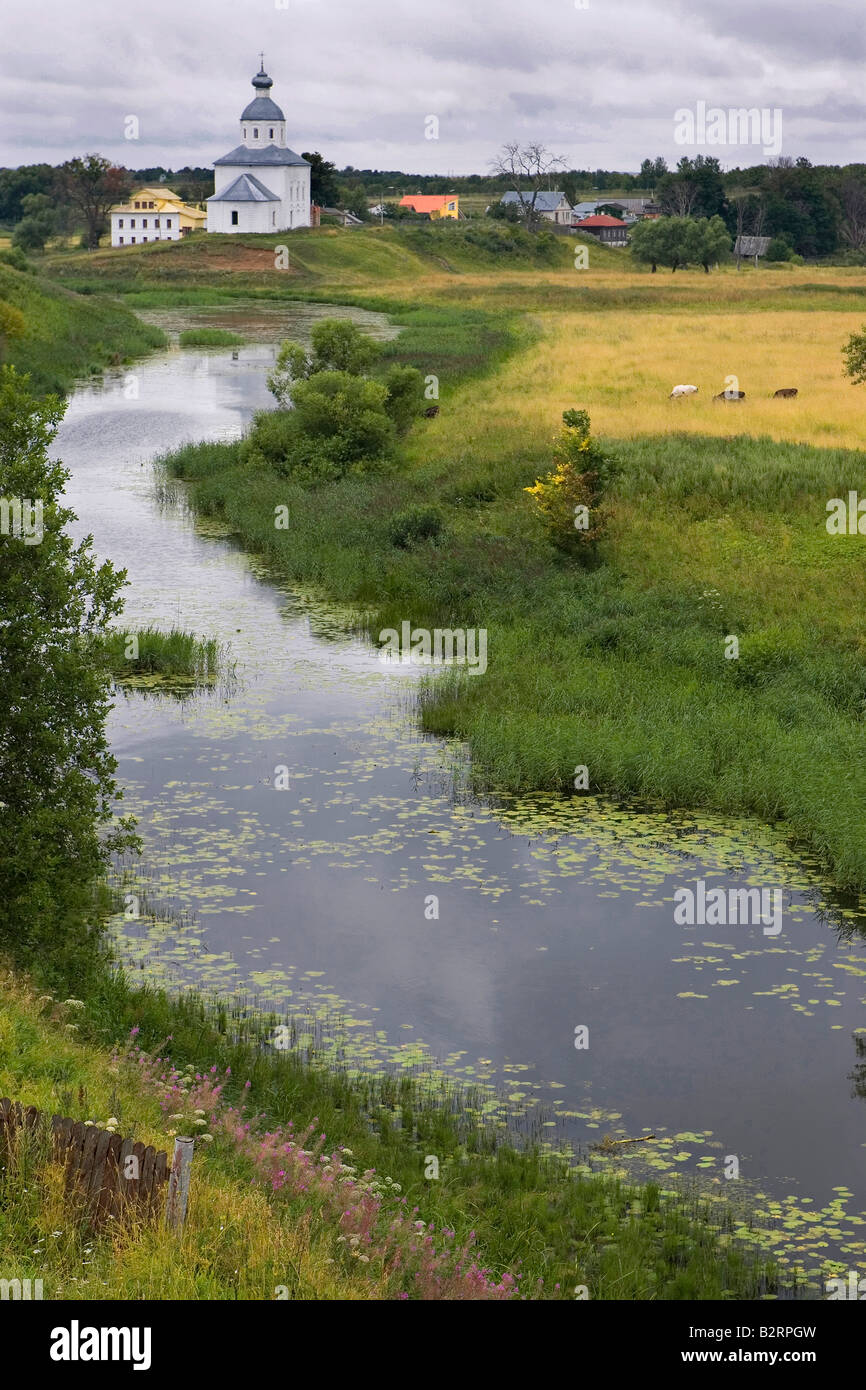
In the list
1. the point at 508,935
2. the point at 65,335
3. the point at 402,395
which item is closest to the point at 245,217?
the point at 65,335

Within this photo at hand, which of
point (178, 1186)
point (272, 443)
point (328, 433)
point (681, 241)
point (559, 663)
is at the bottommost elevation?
point (178, 1186)

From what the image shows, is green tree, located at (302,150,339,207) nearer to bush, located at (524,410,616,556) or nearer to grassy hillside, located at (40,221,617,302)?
grassy hillside, located at (40,221,617,302)

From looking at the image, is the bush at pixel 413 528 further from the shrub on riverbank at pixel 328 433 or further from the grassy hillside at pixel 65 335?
the grassy hillside at pixel 65 335

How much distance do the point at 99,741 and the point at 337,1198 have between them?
5383 mm

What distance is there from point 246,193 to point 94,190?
2451 cm

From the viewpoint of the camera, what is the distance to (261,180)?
12650 centimetres

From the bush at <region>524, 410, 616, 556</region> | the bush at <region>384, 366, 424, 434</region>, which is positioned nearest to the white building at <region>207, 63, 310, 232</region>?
the bush at <region>384, 366, 424, 434</region>

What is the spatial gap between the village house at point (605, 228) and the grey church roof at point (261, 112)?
134ft

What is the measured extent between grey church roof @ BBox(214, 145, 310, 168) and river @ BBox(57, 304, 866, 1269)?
113m

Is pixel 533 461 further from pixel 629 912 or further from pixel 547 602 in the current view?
pixel 629 912

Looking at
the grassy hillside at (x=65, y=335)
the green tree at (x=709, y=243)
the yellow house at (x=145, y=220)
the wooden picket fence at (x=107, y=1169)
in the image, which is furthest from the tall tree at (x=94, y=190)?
the wooden picket fence at (x=107, y=1169)

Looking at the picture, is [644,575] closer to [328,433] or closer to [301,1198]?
[328,433]
